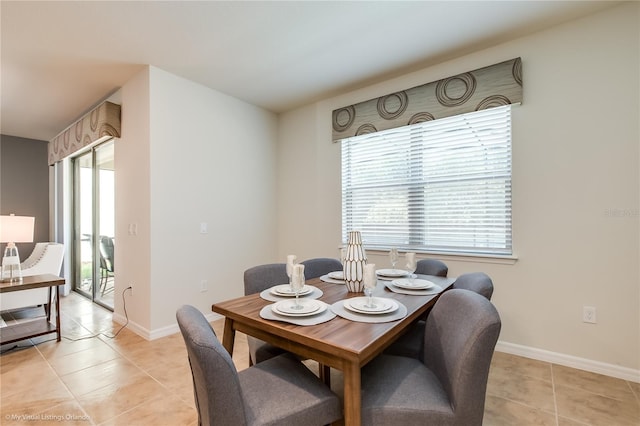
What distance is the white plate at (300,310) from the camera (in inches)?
50.1

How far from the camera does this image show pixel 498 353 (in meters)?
2.46

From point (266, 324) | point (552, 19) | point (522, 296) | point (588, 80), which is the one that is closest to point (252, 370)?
point (266, 324)

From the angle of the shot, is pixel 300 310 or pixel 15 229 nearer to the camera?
pixel 300 310

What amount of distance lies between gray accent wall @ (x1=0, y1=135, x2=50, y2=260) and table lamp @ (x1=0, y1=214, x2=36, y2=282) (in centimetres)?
266

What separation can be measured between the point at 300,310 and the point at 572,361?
2.25 metres

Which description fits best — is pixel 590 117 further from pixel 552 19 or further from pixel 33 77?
pixel 33 77

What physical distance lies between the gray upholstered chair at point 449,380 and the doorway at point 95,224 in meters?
3.57

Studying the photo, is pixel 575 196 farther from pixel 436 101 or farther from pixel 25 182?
pixel 25 182

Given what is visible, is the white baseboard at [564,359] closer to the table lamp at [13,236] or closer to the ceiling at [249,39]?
the table lamp at [13,236]

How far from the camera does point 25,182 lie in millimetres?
4820

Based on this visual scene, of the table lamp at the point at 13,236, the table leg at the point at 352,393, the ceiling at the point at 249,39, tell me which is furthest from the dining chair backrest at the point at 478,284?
the table lamp at the point at 13,236

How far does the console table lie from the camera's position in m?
2.48

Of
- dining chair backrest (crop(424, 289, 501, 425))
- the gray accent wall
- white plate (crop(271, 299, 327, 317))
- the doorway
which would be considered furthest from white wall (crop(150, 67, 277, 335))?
the gray accent wall

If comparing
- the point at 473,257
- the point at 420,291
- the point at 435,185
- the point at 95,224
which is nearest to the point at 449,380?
the point at 420,291
